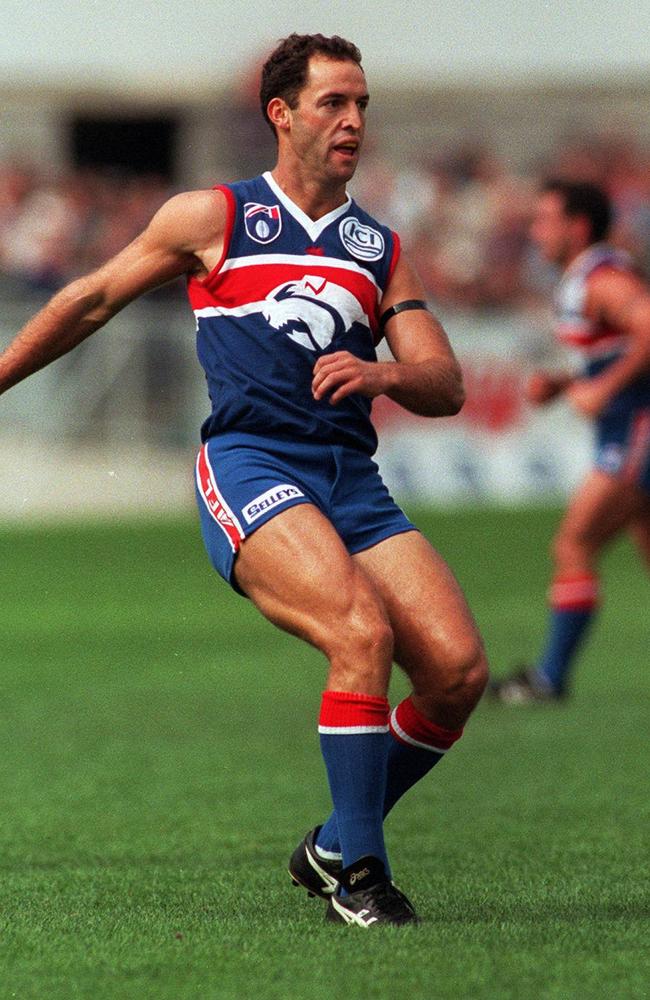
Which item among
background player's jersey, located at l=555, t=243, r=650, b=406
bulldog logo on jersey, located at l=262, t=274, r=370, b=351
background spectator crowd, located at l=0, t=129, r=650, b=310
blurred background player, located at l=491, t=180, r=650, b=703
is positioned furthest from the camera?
background spectator crowd, located at l=0, t=129, r=650, b=310

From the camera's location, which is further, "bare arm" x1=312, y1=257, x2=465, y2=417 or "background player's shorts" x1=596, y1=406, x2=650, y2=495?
"background player's shorts" x1=596, y1=406, x2=650, y2=495

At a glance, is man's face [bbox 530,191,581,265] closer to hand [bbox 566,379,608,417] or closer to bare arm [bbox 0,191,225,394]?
hand [bbox 566,379,608,417]

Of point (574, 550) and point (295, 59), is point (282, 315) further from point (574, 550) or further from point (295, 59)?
point (574, 550)

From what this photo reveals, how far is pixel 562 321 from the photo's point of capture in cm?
1066

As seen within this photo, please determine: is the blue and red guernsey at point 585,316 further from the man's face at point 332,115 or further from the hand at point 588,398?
the man's face at point 332,115

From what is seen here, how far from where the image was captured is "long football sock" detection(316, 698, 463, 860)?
18.9 ft

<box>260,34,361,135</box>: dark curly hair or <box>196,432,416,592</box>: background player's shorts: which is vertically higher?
<box>260,34,361,135</box>: dark curly hair

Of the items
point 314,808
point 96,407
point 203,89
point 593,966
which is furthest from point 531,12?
point 593,966

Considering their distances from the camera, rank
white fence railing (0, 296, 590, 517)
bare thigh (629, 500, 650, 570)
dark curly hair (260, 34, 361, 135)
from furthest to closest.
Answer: white fence railing (0, 296, 590, 517), bare thigh (629, 500, 650, 570), dark curly hair (260, 34, 361, 135)

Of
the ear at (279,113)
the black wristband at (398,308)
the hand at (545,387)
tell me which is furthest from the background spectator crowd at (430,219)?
the black wristband at (398,308)

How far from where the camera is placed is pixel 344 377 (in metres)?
5.27

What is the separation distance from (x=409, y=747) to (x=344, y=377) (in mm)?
1175

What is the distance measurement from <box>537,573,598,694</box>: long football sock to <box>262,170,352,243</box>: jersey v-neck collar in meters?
4.86

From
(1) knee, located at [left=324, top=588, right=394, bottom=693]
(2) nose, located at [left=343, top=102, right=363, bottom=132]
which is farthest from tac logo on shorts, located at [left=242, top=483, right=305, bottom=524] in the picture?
(2) nose, located at [left=343, top=102, right=363, bottom=132]
